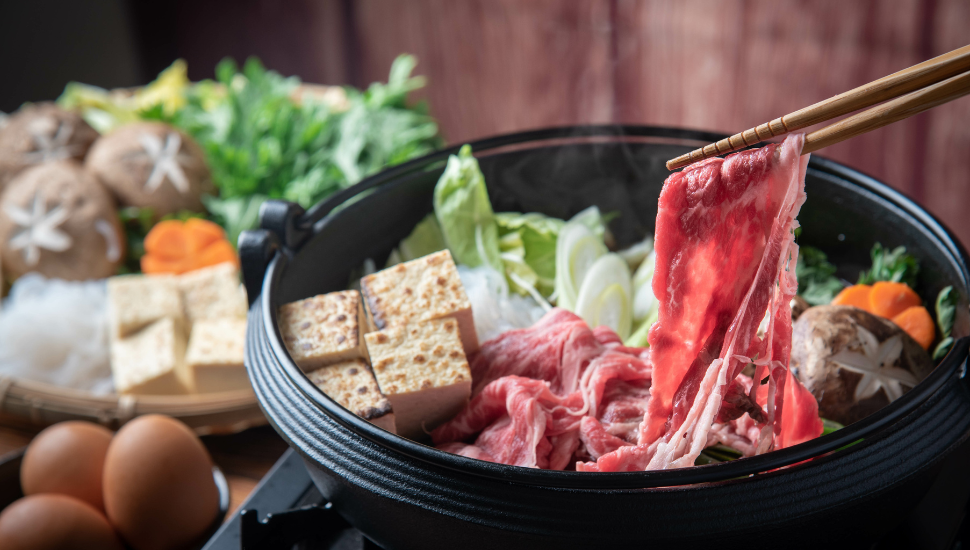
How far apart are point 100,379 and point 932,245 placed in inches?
106

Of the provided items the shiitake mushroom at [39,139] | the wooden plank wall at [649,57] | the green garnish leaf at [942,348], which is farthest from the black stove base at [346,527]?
the shiitake mushroom at [39,139]

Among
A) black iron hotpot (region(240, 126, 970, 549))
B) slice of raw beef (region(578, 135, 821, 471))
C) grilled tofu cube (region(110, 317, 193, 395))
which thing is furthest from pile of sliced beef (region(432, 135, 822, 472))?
grilled tofu cube (region(110, 317, 193, 395))

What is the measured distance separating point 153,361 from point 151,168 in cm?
119

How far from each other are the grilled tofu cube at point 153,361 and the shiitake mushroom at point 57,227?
0.63 metres

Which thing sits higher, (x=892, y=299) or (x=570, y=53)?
(x=570, y=53)

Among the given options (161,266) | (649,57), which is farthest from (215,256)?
(649,57)

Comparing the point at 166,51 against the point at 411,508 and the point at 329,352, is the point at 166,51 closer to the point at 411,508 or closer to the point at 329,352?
the point at 329,352

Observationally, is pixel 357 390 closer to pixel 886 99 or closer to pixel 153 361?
pixel 886 99

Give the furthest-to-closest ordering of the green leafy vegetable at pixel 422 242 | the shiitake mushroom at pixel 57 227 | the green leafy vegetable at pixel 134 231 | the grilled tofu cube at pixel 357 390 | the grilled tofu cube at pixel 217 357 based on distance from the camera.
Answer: the green leafy vegetable at pixel 134 231 → the shiitake mushroom at pixel 57 227 → the grilled tofu cube at pixel 217 357 → the green leafy vegetable at pixel 422 242 → the grilled tofu cube at pixel 357 390

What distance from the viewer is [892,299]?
5.47 feet

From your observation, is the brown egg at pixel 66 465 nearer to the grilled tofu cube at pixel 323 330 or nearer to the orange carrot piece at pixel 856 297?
the grilled tofu cube at pixel 323 330

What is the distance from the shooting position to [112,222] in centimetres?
293

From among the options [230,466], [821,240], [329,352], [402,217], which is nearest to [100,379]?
[230,466]

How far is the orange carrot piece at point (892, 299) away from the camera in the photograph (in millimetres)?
1665
